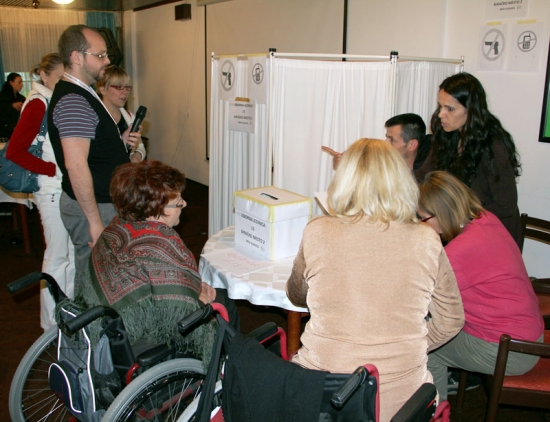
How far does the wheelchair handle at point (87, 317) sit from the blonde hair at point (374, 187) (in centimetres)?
71

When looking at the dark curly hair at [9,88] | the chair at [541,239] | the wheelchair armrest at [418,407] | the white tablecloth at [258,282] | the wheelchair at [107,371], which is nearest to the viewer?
the wheelchair armrest at [418,407]

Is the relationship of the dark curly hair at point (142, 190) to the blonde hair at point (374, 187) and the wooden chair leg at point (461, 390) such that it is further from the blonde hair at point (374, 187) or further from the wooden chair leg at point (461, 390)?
the wooden chair leg at point (461, 390)

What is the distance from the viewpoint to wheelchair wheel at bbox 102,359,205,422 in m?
1.49

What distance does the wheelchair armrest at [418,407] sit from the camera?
3.88ft

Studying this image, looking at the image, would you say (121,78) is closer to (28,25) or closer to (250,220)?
(250,220)

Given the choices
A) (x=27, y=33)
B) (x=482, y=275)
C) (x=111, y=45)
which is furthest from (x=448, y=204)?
(x=27, y=33)

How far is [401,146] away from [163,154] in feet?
18.9

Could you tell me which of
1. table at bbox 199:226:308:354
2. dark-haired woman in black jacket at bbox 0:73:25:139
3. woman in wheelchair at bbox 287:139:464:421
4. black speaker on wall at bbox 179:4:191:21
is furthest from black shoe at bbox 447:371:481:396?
black speaker on wall at bbox 179:4:191:21

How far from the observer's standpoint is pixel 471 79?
2.55m

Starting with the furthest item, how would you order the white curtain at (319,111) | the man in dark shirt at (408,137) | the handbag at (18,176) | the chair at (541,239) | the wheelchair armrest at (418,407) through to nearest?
the white curtain at (319,111) → the man in dark shirt at (408,137) → the handbag at (18,176) → the chair at (541,239) → the wheelchair armrest at (418,407)

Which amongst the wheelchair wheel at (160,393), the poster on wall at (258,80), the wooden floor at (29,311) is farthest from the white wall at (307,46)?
the wheelchair wheel at (160,393)

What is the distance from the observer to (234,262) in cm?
217

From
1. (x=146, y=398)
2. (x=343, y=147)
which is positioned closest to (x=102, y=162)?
(x=146, y=398)

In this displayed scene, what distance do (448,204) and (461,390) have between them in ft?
3.39
